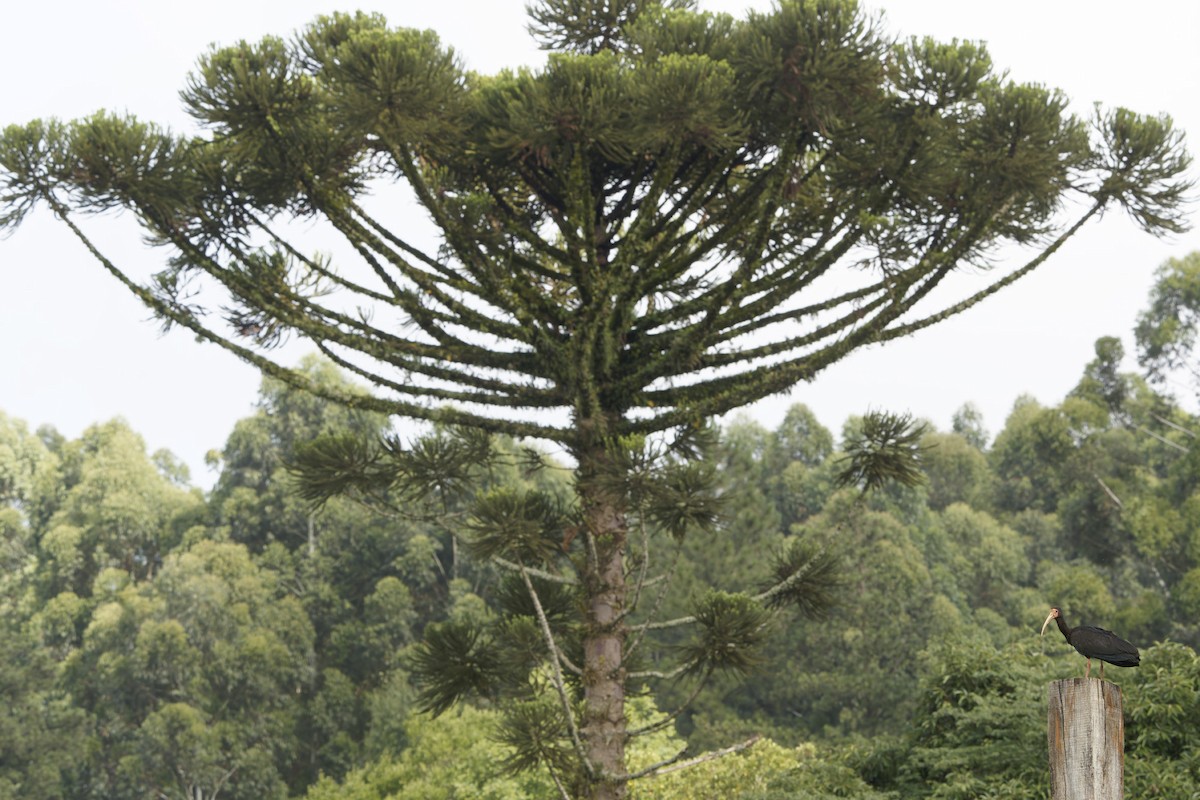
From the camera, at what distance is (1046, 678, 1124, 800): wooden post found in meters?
4.99

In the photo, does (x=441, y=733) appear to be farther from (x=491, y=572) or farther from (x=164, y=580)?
(x=164, y=580)

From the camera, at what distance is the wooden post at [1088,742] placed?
4.99 metres

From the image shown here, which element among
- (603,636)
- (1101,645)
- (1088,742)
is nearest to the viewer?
(1088,742)

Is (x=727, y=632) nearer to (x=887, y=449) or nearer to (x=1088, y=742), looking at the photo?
(x=887, y=449)

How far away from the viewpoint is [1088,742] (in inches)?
197

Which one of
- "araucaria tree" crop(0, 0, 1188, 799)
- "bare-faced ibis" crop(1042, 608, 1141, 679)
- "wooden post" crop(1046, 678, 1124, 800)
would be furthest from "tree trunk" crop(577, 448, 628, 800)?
"wooden post" crop(1046, 678, 1124, 800)

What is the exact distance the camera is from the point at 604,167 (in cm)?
1087

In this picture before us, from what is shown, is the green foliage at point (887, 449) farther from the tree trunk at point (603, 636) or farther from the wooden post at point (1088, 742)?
the wooden post at point (1088, 742)

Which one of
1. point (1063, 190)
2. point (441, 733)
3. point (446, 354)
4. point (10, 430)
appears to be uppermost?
point (10, 430)

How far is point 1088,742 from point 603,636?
5.53m

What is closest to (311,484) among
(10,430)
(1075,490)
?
(1075,490)

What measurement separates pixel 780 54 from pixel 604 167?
1.84 meters

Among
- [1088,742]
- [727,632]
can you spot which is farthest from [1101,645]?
[727,632]

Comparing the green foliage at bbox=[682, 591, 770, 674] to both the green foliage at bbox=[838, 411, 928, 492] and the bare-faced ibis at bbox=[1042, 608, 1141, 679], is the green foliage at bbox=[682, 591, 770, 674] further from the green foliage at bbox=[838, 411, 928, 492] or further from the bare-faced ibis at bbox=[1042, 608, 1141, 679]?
the bare-faced ibis at bbox=[1042, 608, 1141, 679]
